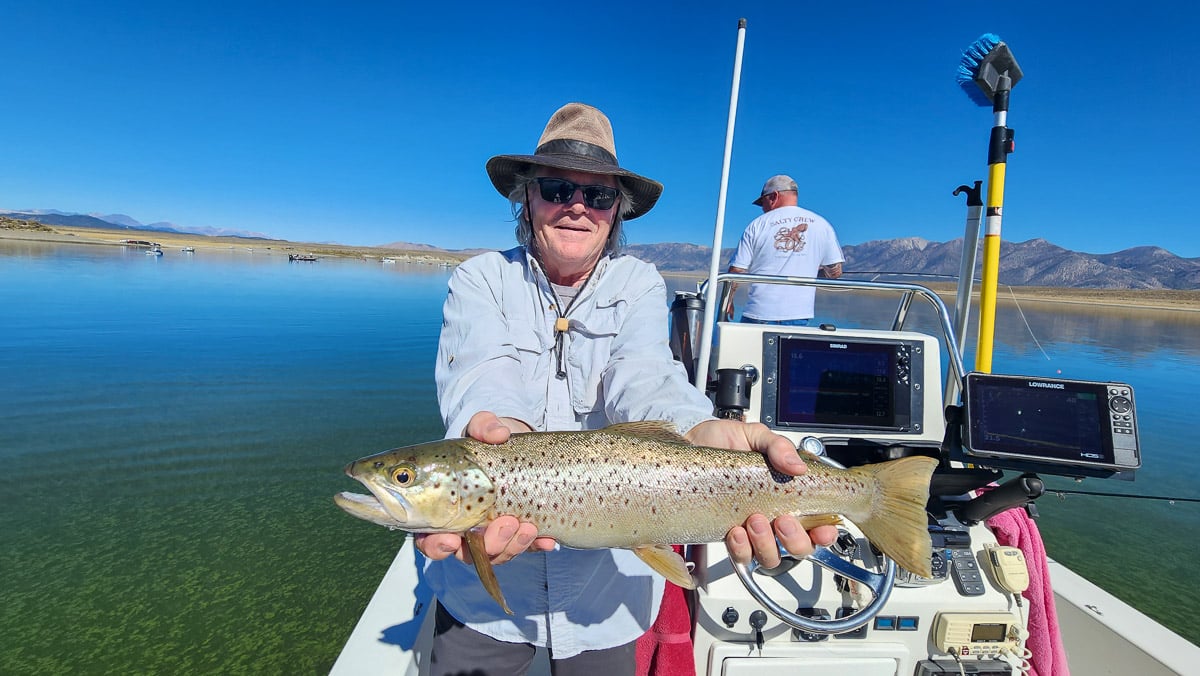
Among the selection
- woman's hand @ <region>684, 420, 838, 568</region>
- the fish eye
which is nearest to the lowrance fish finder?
woman's hand @ <region>684, 420, 838, 568</region>

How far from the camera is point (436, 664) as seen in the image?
97.9 inches

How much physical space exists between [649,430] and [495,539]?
80 cm

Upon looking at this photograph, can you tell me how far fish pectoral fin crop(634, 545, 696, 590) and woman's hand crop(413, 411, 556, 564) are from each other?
40 centimetres

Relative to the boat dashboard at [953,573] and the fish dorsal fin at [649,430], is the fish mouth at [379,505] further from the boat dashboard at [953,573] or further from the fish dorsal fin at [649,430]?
the boat dashboard at [953,573]

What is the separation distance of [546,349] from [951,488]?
2231 mm

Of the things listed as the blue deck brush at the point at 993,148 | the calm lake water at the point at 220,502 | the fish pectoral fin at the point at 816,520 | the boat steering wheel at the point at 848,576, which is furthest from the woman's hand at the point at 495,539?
the blue deck brush at the point at 993,148

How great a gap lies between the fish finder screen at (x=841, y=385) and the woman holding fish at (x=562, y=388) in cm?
165

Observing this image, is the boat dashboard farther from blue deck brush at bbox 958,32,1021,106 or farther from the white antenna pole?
blue deck brush at bbox 958,32,1021,106

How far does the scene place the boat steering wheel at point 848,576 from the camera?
2455 millimetres

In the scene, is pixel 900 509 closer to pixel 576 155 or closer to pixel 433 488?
pixel 433 488

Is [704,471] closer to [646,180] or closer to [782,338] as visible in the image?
[646,180]

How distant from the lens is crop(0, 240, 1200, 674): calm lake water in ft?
15.6

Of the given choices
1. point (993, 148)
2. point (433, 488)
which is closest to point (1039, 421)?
point (993, 148)

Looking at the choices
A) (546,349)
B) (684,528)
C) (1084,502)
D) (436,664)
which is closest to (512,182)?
(546,349)
